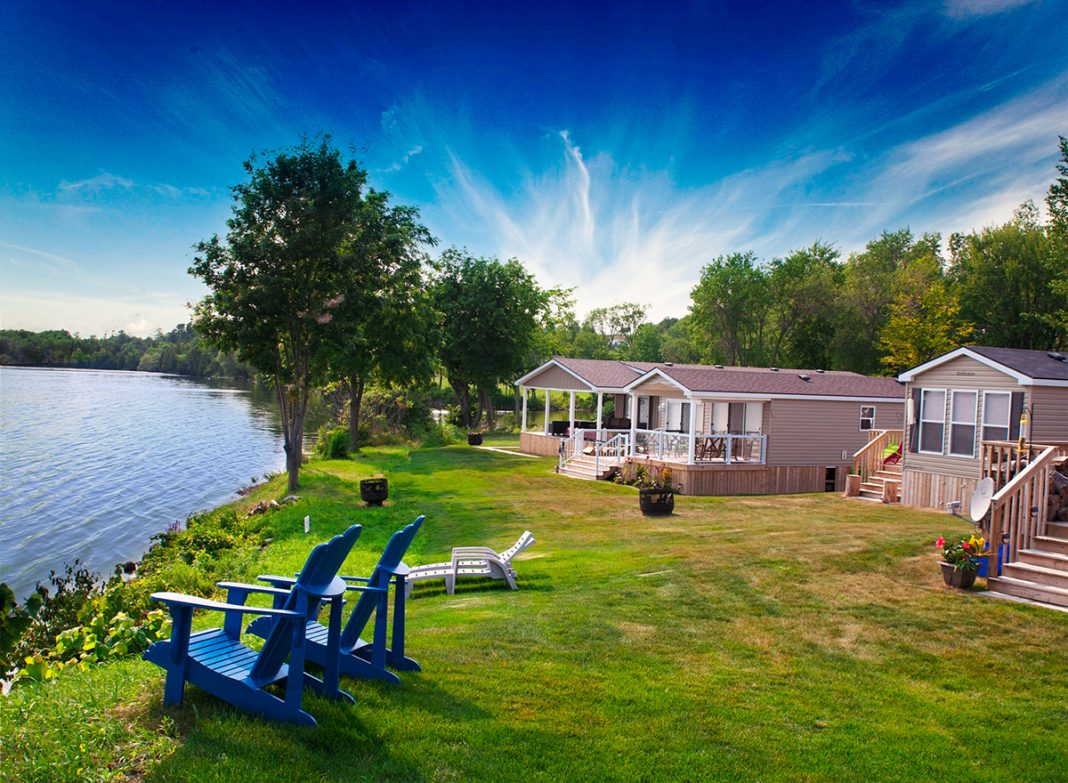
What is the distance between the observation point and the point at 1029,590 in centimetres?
898

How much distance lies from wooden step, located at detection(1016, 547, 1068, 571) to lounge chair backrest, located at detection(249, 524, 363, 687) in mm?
9699

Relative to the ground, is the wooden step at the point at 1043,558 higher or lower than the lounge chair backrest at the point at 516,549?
higher

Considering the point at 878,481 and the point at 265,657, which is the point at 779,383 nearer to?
the point at 878,481

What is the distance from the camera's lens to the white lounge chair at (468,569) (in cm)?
962

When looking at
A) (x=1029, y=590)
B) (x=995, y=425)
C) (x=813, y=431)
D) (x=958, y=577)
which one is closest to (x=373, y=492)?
(x=958, y=577)

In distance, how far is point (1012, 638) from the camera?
748 centimetres

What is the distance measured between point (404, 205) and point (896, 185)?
24.5 meters

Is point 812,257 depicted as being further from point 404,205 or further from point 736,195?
point 404,205

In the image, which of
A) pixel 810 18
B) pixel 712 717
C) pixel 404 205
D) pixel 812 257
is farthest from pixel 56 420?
pixel 812 257

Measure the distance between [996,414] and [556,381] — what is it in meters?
18.9

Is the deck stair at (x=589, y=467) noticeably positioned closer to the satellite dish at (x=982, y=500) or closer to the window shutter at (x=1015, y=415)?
the window shutter at (x=1015, y=415)

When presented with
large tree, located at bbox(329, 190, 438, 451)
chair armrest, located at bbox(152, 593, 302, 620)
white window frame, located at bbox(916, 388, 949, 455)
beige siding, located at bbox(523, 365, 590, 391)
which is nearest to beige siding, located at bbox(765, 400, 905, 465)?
white window frame, located at bbox(916, 388, 949, 455)

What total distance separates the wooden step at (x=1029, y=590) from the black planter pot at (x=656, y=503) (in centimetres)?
756

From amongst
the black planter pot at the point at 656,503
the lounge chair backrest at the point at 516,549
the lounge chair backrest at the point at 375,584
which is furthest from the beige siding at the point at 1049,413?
the lounge chair backrest at the point at 375,584
